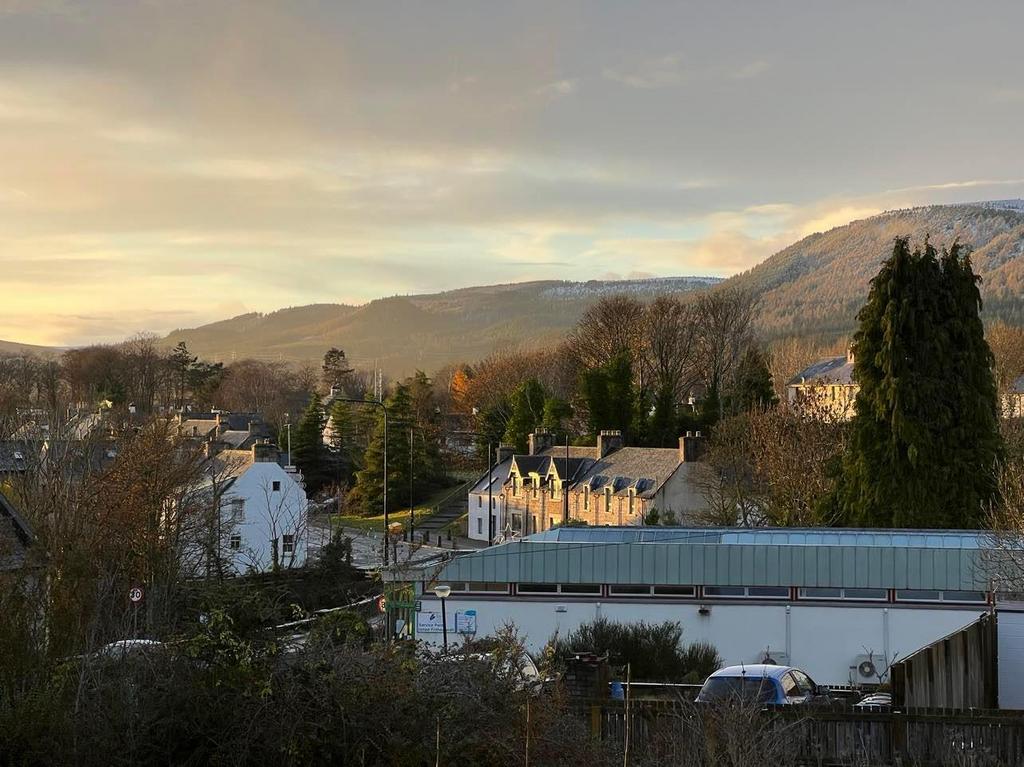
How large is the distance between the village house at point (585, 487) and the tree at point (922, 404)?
19.8m

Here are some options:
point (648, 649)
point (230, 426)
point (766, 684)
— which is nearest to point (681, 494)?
point (648, 649)

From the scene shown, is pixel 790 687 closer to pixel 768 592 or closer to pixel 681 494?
pixel 768 592

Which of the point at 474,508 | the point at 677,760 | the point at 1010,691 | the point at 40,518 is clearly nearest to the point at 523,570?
the point at 1010,691

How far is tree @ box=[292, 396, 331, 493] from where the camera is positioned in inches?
3563

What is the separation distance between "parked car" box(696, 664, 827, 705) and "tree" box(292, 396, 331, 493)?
237ft

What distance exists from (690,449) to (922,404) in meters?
23.7

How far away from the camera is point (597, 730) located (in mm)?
15633

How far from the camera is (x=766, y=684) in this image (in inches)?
758

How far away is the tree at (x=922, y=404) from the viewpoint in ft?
130

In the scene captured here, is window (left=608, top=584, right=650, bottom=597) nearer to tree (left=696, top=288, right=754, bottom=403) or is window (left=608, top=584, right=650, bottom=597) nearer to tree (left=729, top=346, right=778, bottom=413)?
tree (left=729, top=346, right=778, bottom=413)

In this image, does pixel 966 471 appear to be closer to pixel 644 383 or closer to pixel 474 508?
pixel 474 508

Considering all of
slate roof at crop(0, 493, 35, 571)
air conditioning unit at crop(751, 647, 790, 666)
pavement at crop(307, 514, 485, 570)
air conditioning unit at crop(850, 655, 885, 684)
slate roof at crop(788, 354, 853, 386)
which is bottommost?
pavement at crop(307, 514, 485, 570)

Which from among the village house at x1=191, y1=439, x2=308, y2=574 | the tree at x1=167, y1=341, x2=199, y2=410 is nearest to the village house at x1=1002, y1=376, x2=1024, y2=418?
the village house at x1=191, y1=439, x2=308, y2=574

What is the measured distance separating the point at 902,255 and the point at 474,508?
128ft
